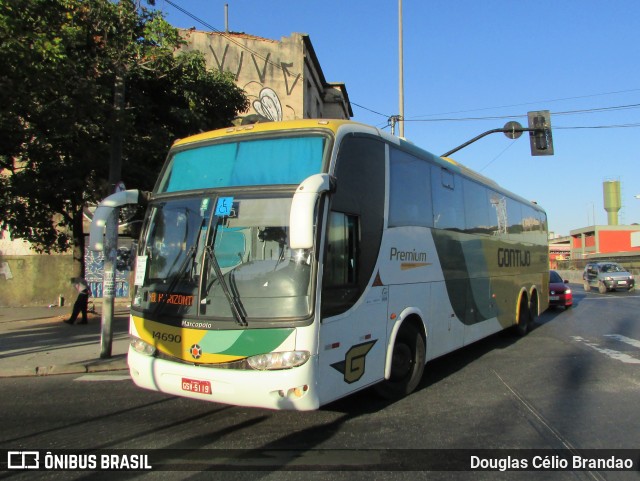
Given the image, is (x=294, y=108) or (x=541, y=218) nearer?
(x=541, y=218)

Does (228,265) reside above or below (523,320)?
above

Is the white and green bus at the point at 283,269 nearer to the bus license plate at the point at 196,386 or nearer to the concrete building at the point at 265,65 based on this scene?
the bus license plate at the point at 196,386

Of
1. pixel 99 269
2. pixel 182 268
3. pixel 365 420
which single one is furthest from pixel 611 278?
pixel 182 268

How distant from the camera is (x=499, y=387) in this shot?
6.80m

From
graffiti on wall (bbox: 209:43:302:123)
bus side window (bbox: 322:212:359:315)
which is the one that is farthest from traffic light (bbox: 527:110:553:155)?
bus side window (bbox: 322:212:359:315)

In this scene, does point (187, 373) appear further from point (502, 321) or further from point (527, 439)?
point (502, 321)

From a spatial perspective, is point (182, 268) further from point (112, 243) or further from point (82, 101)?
point (82, 101)

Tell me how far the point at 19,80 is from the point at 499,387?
9308 mm

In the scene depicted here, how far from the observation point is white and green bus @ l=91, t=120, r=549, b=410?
176 inches

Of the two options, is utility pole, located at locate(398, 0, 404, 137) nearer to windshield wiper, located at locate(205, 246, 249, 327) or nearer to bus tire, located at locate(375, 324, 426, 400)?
bus tire, located at locate(375, 324, 426, 400)

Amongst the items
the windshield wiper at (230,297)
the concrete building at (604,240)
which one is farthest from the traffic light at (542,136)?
the concrete building at (604,240)

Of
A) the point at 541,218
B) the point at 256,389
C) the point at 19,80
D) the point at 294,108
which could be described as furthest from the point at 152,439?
the point at 294,108

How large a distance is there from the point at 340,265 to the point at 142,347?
91.7 inches

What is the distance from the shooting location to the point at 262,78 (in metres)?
22.9
